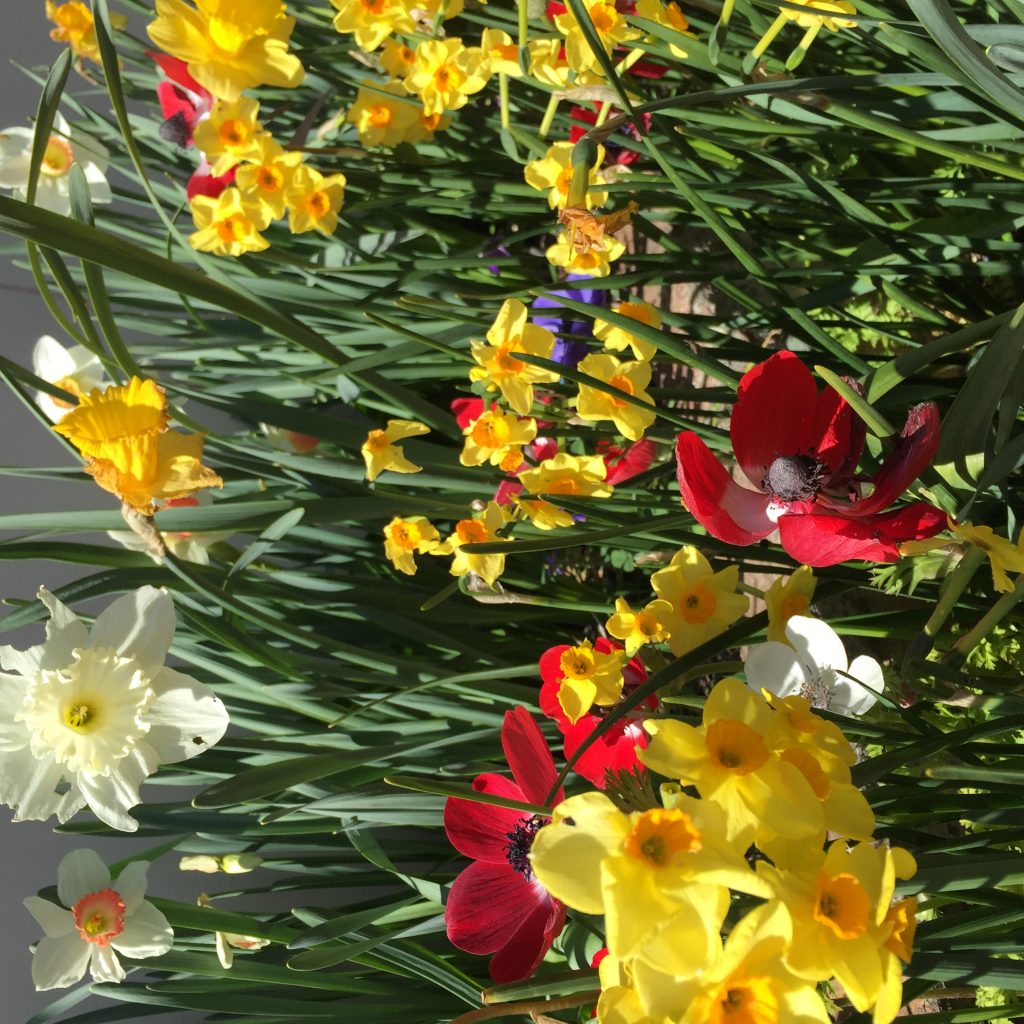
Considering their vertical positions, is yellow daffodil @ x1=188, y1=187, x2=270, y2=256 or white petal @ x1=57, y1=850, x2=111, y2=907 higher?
yellow daffodil @ x1=188, y1=187, x2=270, y2=256

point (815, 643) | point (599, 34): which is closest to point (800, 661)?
point (815, 643)

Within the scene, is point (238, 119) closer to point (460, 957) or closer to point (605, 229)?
point (605, 229)

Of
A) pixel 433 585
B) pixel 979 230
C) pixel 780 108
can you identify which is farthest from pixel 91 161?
pixel 979 230

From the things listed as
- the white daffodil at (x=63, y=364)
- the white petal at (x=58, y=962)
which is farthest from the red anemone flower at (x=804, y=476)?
the white daffodil at (x=63, y=364)

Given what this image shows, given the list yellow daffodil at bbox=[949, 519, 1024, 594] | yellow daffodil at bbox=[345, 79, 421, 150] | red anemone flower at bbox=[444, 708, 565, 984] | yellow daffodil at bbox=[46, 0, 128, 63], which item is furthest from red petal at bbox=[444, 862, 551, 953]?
yellow daffodil at bbox=[46, 0, 128, 63]

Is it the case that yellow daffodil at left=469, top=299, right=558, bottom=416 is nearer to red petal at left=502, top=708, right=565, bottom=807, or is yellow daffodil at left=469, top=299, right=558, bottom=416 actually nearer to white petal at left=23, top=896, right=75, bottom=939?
red petal at left=502, top=708, right=565, bottom=807

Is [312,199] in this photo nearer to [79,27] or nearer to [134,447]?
[134,447]

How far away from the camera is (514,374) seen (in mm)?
788

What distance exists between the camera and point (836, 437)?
0.62m

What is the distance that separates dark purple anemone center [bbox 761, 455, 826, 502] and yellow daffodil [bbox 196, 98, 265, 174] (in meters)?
0.61

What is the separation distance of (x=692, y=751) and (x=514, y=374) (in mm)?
462

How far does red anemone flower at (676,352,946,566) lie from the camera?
0.54 metres

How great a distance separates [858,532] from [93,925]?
74 cm

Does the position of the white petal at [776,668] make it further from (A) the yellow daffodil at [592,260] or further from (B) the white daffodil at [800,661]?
(A) the yellow daffodil at [592,260]
